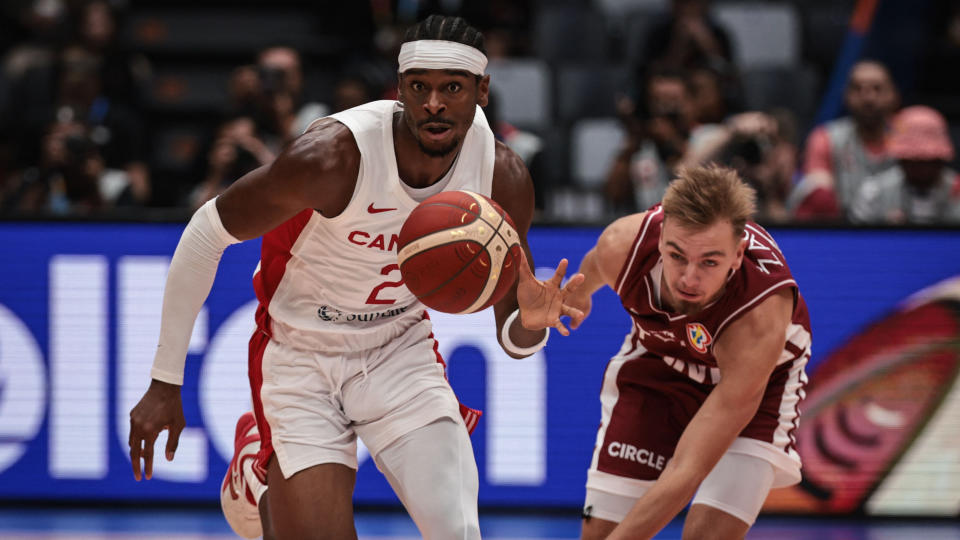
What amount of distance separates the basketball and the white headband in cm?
39

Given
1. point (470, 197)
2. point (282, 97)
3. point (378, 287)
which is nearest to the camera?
point (470, 197)

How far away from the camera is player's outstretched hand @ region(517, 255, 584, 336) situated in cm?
401

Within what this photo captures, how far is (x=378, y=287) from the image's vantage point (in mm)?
3992

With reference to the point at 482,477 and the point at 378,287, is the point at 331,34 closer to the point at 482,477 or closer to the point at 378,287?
the point at 482,477

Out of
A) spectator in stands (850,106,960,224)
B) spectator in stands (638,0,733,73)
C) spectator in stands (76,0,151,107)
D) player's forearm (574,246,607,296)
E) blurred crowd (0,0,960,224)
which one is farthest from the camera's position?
spectator in stands (76,0,151,107)

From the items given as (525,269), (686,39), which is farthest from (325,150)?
(686,39)

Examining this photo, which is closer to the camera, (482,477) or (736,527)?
(736,527)

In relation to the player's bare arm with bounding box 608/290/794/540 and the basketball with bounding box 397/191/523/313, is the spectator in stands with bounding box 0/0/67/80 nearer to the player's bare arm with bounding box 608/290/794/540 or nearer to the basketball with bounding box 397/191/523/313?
the basketball with bounding box 397/191/523/313

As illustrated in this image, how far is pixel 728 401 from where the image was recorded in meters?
3.90

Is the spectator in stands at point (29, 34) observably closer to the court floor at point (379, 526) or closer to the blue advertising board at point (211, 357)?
the blue advertising board at point (211, 357)

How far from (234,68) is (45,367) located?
4.37 metres

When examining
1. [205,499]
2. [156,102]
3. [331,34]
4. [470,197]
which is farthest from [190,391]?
[331,34]

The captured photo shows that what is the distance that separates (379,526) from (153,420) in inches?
104

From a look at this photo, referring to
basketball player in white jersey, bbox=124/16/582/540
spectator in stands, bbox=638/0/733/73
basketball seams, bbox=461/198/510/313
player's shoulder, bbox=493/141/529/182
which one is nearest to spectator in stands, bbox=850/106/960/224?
spectator in stands, bbox=638/0/733/73
